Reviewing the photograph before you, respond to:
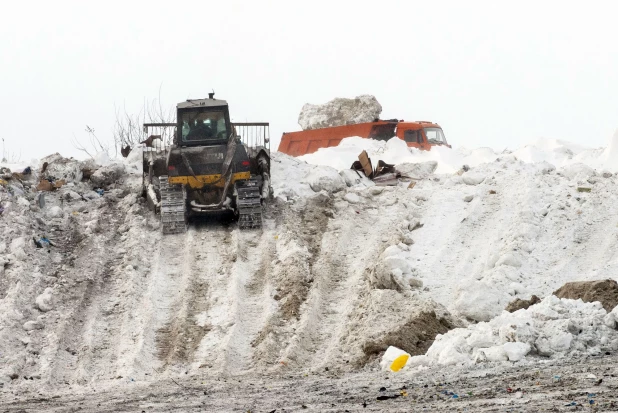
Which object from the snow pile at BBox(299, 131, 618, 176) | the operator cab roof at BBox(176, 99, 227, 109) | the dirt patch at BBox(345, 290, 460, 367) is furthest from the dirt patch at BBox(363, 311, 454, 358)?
the snow pile at BBox(299, 131, 618, 176)

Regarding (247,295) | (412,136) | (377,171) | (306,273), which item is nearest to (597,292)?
(306,273)

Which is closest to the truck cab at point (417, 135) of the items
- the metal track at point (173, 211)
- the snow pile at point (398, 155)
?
the snow pile at point (398, 155)

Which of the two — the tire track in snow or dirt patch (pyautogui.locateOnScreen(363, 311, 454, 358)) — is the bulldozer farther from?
dirt patch (pyautogui.locateOnScreen(363, 311, 454, 358))

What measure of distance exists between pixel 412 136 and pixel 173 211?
976 cm

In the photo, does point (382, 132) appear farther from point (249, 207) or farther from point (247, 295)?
point (247, 295)

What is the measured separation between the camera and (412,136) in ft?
79.3

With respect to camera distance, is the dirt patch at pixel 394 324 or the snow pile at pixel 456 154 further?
the snow pile at pixel 456 154

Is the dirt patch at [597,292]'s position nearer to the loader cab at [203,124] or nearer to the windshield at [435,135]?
the loader cab at [203,124]

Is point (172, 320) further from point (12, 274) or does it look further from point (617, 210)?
point (617, 210)

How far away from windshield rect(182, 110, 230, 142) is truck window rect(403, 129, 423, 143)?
7827mm

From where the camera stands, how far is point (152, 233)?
15.7 m

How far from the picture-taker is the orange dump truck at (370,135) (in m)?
24.2

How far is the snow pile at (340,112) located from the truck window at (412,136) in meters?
3.19

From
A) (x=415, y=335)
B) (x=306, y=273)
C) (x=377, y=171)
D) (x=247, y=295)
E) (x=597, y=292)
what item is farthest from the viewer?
(x=377, y=171)
